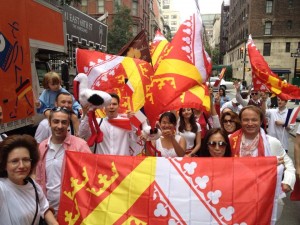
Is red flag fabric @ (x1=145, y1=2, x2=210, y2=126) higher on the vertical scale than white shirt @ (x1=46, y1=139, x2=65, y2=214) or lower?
higher

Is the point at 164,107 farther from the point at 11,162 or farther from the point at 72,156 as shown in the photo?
the point at 11,162

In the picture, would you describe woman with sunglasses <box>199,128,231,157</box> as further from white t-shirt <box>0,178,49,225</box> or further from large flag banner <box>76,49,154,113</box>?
white t-shirt <box>0,178,49,225</box>

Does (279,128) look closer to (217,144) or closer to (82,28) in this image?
(217,144)

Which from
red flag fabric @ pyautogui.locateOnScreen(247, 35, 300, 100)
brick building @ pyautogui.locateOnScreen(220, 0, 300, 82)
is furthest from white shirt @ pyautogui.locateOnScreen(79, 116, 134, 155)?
brick building @ pyautogui.locateOnScreen(220, 0, 300, 82)

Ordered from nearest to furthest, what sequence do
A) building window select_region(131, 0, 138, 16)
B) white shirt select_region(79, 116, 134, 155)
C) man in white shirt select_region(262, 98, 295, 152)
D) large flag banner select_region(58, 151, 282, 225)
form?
1. large flag banner select_region(58, 151, 282, 225)
2. white shirt select_region(79, 116, 134, 155)
3. man in white shirt select_region(262, 98, 295, 152)
4. building window select_region(131, 0, 138, 16)

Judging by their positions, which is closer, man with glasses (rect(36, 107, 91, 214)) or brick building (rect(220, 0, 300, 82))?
man with glasses (rect(36, 107, 91, 214))

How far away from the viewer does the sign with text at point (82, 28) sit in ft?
37.5


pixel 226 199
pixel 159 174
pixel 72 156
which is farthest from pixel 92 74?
pixel 226 199

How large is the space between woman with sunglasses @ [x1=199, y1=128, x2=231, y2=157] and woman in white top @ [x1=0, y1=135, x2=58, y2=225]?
1624mm

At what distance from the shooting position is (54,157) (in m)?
2.99

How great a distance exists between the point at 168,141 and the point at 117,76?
3.78 ft

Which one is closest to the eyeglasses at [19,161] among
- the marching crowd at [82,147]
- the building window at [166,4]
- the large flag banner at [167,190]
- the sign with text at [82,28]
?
the marching crowd at [82,147]

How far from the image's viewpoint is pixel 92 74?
4.33 metres

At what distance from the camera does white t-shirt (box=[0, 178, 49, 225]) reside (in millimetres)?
2137
